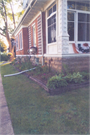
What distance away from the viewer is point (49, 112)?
3.14 meters

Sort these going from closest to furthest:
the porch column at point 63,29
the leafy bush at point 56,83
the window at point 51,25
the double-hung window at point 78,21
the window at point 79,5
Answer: the leafy bush at point 56,83 < the porch column at point 63,29 < the window at point 79,5 < the double-hung window at point 78,21 < the window at point 51,25

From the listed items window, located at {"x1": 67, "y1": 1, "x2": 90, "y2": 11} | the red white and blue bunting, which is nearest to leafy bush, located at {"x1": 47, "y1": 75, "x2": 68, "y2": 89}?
the red white and blue bunting

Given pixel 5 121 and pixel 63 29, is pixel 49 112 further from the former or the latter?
pixel 63 29

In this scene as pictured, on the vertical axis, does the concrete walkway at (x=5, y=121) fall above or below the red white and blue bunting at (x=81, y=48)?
below

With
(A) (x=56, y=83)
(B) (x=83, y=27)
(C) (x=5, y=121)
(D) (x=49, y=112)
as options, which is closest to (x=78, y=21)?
(B) (x=83, y=27)

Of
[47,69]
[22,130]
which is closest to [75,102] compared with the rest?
[22,130]

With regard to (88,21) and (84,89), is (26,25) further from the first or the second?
(84,89)

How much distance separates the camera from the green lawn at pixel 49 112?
257 centimetres

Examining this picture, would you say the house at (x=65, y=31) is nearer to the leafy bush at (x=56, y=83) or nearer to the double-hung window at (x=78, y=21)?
the double-hung window at (x=78, y=21)

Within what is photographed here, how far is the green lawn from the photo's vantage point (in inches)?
101

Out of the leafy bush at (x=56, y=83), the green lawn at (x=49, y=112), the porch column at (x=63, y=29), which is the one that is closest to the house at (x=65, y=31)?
the porch column at (x=63, y=29)

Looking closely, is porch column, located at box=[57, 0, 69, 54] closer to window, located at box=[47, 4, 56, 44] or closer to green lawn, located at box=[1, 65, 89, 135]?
window, located at box=[47, 4, 56, 44]

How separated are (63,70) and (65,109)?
2.41 m

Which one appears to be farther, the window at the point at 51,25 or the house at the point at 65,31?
the window at the point at 51,25
